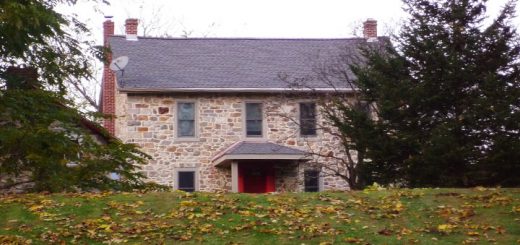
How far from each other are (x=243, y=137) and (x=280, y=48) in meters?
4.87

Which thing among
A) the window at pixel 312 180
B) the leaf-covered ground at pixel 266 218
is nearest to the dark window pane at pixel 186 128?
the window at pixel 312 180

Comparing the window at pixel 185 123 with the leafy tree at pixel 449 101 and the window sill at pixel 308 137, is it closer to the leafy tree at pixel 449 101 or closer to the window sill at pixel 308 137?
the window sill at pixel 308 137

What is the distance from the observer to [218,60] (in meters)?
30.5

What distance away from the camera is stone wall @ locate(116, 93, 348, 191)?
27.8 metres

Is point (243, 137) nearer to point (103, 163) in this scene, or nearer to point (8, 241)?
point (103, 163)

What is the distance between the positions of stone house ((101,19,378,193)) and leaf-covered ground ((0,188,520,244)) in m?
13.9

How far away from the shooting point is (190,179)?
27953 millimetres

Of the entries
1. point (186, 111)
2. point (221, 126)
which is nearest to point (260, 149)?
point (221, 126)

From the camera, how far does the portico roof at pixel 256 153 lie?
26.8m

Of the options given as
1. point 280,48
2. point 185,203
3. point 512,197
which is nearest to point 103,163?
point 185,203

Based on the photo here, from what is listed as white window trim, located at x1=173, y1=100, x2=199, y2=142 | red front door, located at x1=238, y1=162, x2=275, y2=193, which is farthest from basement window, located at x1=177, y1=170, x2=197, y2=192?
red front door, located at x1=238, y1=162, x2=275, y2=193

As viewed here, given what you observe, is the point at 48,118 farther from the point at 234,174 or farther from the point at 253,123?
the point at 253,123

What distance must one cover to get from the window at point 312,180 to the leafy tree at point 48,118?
10.5 metres

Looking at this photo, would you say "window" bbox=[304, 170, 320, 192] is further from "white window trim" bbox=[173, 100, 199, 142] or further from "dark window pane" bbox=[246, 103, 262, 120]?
"white window trim" bbox=[173, 100, 199, 142]
